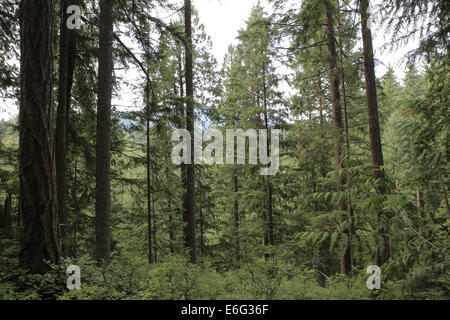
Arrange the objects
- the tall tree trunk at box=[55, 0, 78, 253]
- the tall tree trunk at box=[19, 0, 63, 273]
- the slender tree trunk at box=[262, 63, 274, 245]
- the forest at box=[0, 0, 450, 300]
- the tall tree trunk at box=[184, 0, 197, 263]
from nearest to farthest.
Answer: the forest at box=[0, 0, 450, 300]
the tall tree trunk at box=[19, 0, 63, 273]
the tall tree trunk at box=[55, 0, 78, 253]
the tall tree trunk at box=[184, 0, 197, 263]
the slender tree trunk at box=[262, 63, 274, 245]

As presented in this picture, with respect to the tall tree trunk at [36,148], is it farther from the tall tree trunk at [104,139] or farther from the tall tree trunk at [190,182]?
the tall tree trunk at [190,182]

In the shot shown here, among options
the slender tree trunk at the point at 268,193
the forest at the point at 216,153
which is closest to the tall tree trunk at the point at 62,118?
the forest at the point at 216,153

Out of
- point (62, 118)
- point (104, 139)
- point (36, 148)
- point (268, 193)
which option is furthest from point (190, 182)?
point (36, 148)

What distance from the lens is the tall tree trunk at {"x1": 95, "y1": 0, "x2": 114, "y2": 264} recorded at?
21.8 ft

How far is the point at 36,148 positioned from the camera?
4516 mm

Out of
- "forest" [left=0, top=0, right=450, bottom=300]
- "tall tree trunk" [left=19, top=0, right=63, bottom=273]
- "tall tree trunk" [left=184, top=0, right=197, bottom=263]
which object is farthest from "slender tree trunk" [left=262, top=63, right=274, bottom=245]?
"tall tree trunk" [left=19, top=0, right=63, bottom=273]

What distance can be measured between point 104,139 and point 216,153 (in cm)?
956

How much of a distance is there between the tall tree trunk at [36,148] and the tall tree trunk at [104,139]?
1954mm

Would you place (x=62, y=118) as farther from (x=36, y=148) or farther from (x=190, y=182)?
(x=190, y=182)

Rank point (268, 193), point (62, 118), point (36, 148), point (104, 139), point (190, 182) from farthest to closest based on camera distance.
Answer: point (268, 193) → point (190, 182) → point (62, 118) → point (104, 139) → point (36, 148)

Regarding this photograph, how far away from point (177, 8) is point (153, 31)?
3643 millimetres

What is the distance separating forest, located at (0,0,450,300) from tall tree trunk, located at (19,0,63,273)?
2 centimetres

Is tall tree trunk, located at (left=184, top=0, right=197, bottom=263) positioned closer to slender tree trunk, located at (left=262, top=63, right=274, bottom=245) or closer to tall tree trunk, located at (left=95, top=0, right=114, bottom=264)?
tall tree trunk, located at (left=95, top=0, right=114, bottom=264)

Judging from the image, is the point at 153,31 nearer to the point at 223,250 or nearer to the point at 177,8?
the point at 177,8
